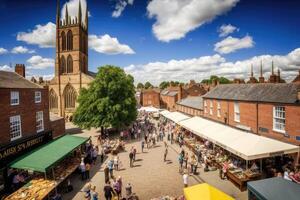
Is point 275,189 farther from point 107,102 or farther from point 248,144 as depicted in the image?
point 107,102

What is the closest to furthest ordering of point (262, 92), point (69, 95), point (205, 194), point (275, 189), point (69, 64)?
point (205, 194)
point (275, 189)
point (262, 92)
point (69, 95)
point (69, 64)

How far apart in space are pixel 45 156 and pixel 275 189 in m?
13.6

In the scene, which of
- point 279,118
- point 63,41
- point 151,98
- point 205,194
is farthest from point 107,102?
point 151,98

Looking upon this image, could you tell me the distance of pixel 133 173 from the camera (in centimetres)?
1437

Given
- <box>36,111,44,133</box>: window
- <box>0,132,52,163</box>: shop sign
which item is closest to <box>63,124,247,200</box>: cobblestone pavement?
<box>0,132,52,163</box>: shop sign

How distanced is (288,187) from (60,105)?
138ft

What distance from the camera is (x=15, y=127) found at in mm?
14188

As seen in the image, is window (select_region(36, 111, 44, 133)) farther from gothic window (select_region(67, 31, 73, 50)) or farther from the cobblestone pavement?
gothic window (select_region(67, 31, 73, 50))

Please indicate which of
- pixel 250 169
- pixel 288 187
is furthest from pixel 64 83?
pixel 288 187

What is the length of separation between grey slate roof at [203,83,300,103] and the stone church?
95.2 ft

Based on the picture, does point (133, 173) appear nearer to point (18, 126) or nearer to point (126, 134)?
→ point (18, 126)

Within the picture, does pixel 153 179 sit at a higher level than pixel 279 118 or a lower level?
lower

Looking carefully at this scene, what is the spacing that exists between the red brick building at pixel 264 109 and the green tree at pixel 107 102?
39.7 ft

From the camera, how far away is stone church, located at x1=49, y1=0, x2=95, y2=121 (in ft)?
134
